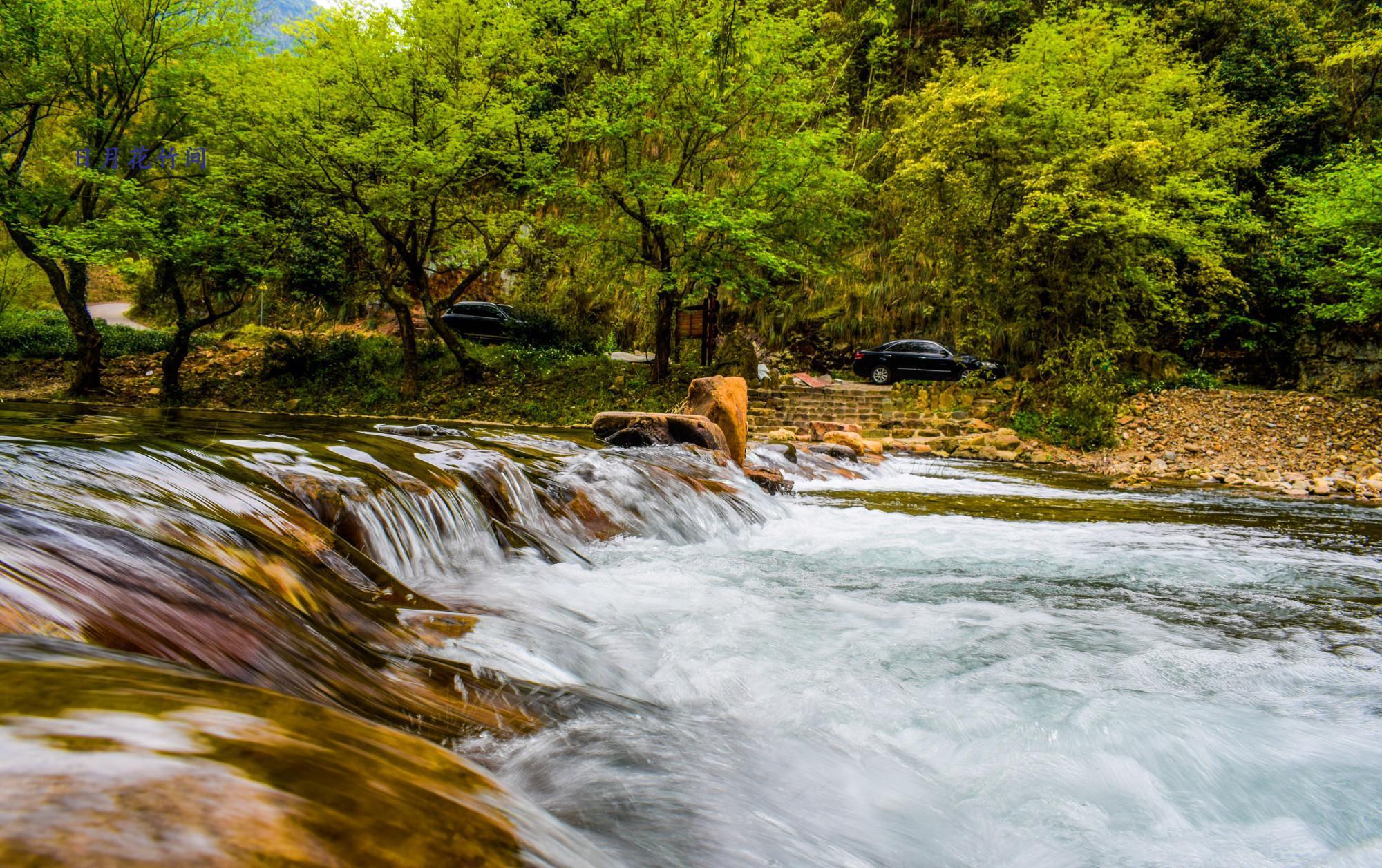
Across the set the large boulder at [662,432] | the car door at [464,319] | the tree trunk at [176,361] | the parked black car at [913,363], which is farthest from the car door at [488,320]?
the large boulder at [662,432]

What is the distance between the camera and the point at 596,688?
2.95 metres

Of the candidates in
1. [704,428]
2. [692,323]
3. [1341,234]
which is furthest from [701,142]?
[1341,234]

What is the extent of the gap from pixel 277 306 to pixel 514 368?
16245mm

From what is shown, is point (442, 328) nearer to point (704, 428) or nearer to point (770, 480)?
point (704, 428)

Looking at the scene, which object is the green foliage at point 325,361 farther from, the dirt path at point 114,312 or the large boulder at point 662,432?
the dirt path at point 114,312

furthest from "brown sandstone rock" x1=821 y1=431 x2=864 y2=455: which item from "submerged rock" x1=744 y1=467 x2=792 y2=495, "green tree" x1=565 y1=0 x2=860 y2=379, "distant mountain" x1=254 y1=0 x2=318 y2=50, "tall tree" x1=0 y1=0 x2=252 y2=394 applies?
"tall tree" x1=0 y1=0 x2=252 y2=394

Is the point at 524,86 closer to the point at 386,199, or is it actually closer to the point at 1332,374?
the point at 386,199

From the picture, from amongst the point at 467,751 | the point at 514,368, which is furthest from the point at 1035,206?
the point at 467,751

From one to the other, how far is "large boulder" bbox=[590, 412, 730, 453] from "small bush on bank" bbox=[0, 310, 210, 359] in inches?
745

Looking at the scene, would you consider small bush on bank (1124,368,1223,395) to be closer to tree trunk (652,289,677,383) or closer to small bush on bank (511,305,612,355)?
tree trunk (652,289,677,383)

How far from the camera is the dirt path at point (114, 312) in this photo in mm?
32656

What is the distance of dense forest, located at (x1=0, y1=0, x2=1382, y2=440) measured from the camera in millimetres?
15641

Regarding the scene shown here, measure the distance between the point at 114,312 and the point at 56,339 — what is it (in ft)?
47.2

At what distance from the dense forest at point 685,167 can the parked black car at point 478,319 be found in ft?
15.0
